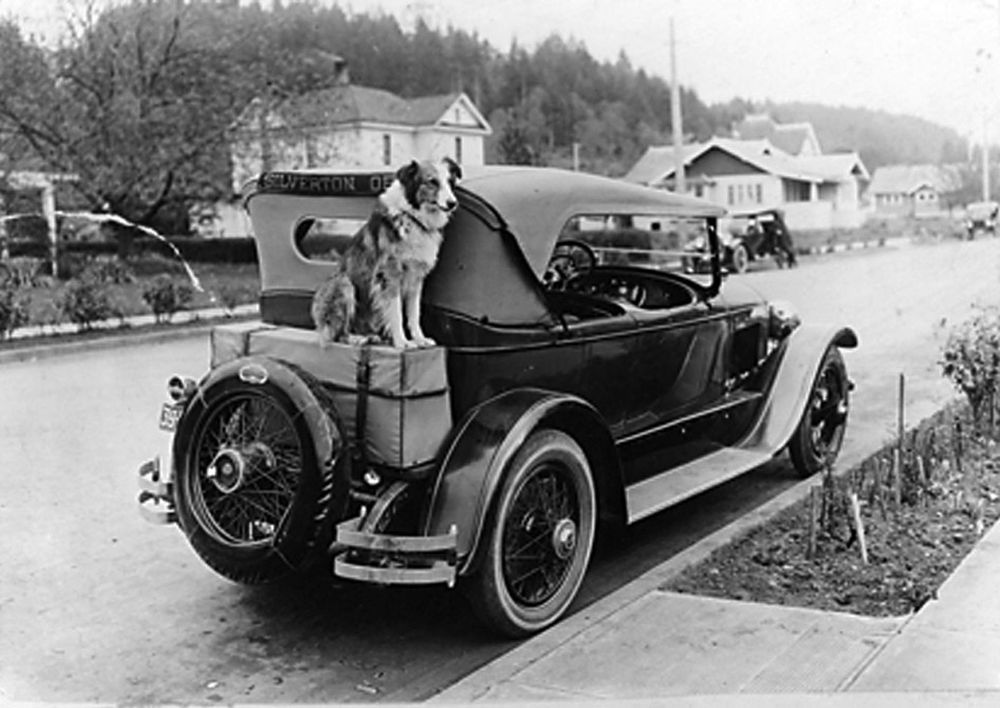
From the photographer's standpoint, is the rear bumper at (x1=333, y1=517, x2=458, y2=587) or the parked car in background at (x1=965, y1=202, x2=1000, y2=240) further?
the parked car in background at (x1=965, y1=202, x2=1000, y2=240)

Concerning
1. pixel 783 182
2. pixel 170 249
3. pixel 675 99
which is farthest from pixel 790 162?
pixel 675 99

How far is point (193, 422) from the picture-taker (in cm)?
443

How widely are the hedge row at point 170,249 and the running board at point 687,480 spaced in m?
18.1

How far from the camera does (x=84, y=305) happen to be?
48.8ft

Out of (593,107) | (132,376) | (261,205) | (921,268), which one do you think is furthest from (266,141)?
(261,205)

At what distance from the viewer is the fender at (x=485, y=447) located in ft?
13.4

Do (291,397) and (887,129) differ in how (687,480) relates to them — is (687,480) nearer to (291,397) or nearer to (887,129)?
(291,397)

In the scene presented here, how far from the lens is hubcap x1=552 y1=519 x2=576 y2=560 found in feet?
14.6

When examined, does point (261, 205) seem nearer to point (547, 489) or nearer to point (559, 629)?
point (547, 489)

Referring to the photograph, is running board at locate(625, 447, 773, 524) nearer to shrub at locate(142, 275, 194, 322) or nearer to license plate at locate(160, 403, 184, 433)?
license plate at locate(160, 403, 184, 433)

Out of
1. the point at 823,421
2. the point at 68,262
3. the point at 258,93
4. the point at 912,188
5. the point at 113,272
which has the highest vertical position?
the point at 258,93

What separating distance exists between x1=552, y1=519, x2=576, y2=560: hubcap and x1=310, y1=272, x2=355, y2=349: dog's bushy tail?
3.69ft

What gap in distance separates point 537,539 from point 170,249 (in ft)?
67.8

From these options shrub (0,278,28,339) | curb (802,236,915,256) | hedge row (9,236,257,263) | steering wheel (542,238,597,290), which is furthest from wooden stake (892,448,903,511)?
curb (802,236,915,256)
